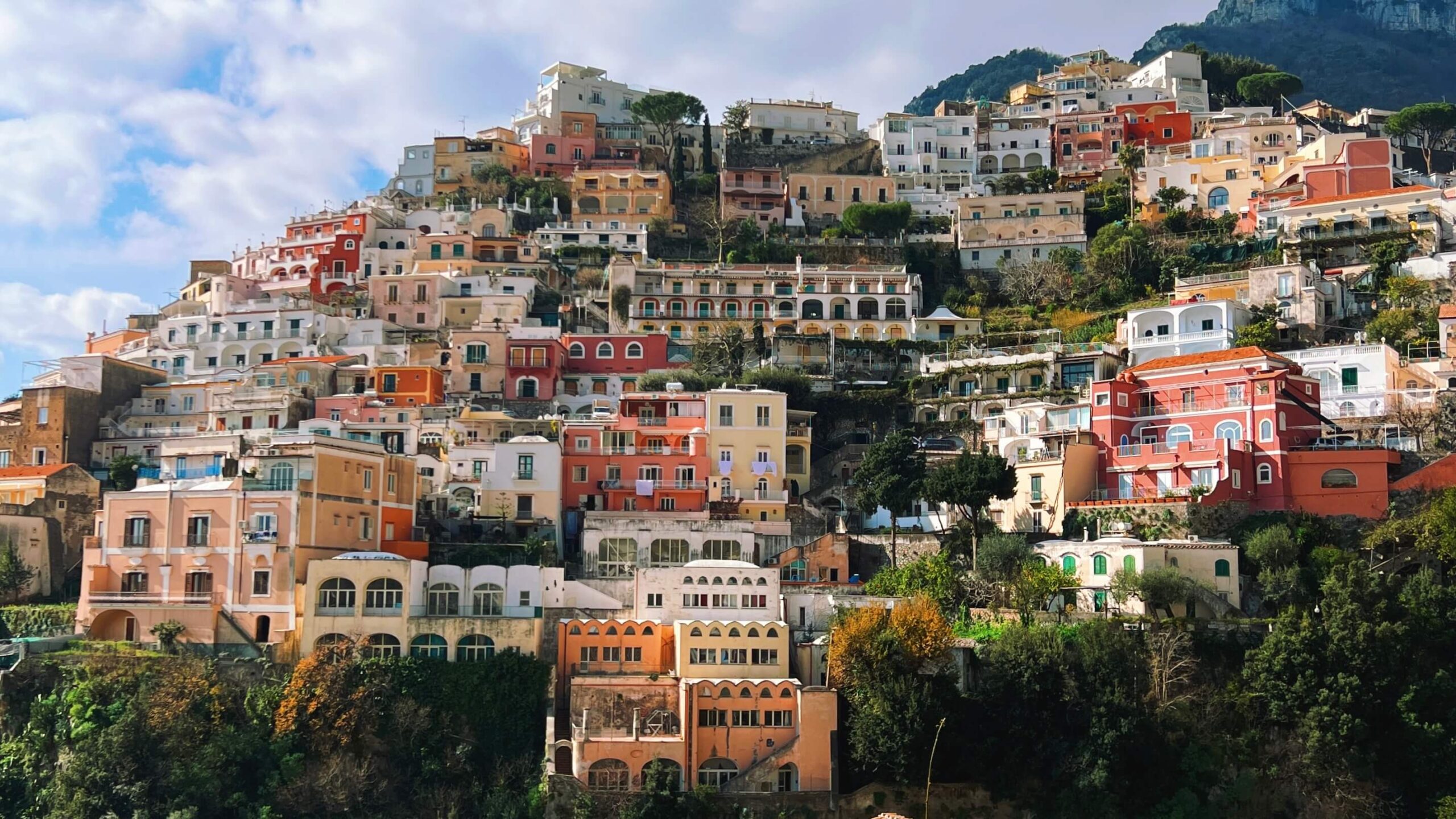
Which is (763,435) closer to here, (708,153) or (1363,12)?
(708,153)

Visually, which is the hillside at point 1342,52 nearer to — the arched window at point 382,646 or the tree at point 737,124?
the tree at point 737,124

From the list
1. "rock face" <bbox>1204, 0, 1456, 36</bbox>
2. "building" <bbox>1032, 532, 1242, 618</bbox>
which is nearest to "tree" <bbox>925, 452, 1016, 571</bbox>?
"building" <bbox>1032, 532, 1242, 618</bbox>

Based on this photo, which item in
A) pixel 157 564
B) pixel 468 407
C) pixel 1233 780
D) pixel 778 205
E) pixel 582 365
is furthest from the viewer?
pixel 778 205

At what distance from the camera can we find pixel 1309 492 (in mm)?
48812

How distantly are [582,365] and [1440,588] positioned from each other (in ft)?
117

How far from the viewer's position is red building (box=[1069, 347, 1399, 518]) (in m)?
48.6

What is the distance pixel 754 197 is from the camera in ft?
287

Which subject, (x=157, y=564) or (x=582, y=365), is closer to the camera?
(x=157, y=564)

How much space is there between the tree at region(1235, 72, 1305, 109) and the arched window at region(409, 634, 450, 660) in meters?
74.4

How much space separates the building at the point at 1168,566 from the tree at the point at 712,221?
3850 centimetres

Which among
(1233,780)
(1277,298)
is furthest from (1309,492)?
(1277,298)

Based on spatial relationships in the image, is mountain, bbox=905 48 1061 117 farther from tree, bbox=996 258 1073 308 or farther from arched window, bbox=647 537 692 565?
arched window, bbox=647 537 692 565

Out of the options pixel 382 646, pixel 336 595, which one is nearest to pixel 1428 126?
pixel 382 646

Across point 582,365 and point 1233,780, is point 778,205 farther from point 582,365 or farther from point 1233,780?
point 1233,780
